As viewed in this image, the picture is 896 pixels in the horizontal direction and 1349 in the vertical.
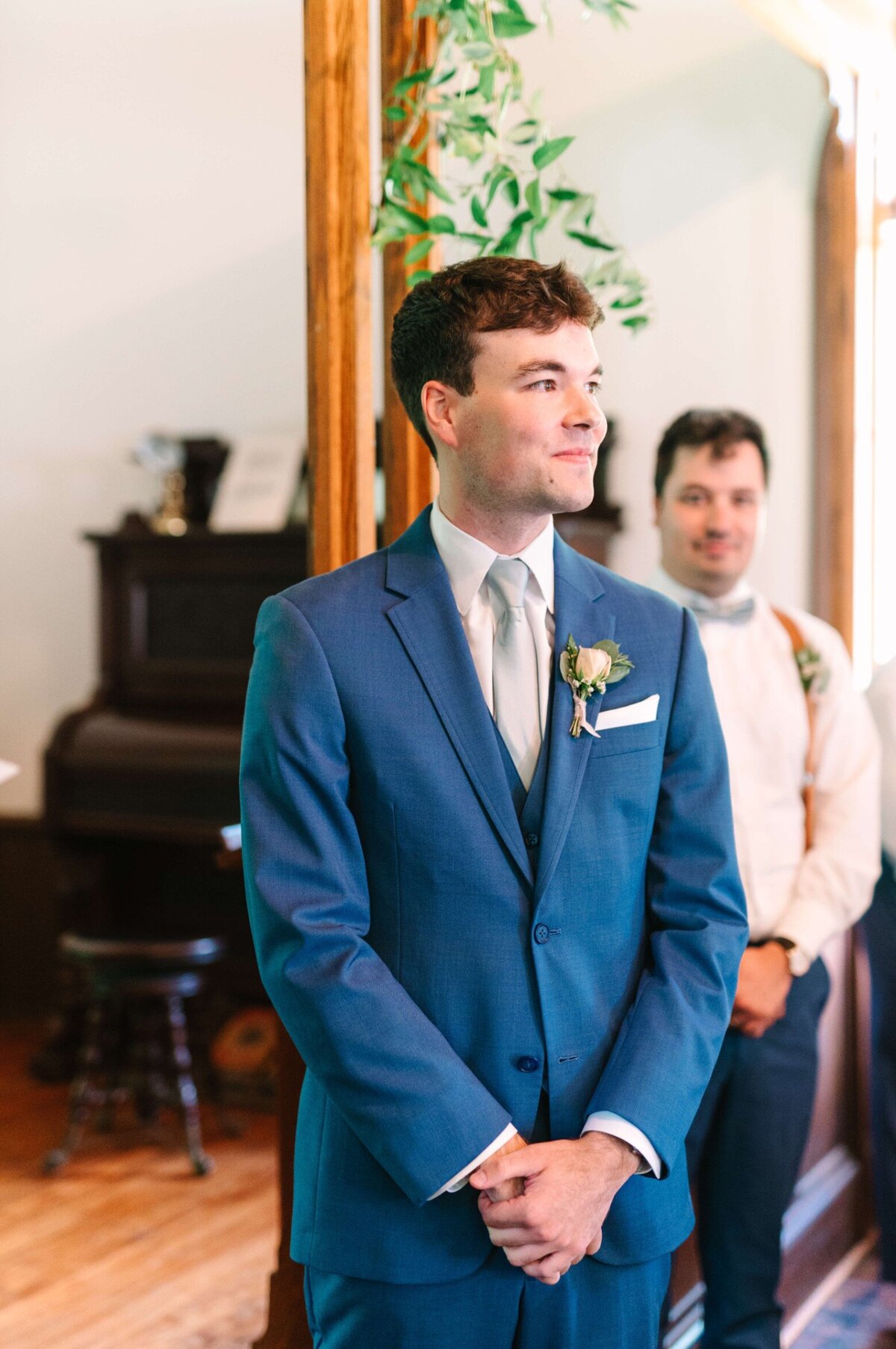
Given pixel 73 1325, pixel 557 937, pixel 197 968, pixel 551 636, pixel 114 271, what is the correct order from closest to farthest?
1. pixel 557 937
2. pixel 551 636
3. pixel 73 1325
4. pixel 197 968
5. pixel 114 271

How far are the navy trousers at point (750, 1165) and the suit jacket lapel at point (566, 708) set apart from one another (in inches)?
35.5

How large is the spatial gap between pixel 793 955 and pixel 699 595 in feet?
1.99

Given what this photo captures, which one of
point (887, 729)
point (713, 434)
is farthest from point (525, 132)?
point (887, 729)

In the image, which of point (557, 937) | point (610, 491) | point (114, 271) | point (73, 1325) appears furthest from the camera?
point (114, 271)

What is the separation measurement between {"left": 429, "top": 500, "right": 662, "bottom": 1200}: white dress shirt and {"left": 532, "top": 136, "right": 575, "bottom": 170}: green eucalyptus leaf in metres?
0.61

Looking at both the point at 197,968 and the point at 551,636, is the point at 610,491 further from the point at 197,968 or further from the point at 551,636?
the point at 551,636

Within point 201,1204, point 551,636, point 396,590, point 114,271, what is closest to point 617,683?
point 551,636

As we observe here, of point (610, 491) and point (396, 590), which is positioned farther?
point (610, 491)

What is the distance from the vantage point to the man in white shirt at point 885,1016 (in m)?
2.71

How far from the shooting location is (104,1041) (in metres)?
4.38

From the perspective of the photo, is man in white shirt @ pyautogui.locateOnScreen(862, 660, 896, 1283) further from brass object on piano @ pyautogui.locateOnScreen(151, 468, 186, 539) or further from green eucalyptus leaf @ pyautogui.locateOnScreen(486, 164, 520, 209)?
brass object on piano @ pyautogui.locateOnScreen(151, 468, 186, 539)

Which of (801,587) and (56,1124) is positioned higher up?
(801,587)

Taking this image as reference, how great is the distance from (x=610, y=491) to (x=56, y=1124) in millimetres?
2768

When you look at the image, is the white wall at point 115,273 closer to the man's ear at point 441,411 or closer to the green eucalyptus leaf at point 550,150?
the green eucalyptus leaf at point 550,150
